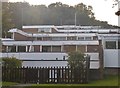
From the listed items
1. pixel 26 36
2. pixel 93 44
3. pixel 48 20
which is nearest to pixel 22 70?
pixel 93 44

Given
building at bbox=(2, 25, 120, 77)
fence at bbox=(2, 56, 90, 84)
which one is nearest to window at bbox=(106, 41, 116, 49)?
building at bbox=(2, 25, 120, 77)

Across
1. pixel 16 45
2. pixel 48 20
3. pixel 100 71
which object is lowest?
pixel 100 71

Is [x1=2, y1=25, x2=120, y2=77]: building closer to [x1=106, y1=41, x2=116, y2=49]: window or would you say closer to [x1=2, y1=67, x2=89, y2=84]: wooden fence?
[x1=106, y1=41, x2=116, y2=49]: window

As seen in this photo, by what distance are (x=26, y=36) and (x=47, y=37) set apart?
323 centimetres

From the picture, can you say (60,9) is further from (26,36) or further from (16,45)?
(16,45)

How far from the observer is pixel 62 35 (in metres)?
53.3

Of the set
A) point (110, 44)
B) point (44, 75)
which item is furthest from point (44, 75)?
point (110, 44)

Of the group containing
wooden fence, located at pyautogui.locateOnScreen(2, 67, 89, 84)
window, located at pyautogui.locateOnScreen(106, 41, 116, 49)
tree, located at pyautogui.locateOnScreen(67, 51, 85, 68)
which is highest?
window, located at pyautogui.locateOnScreen(106, 41, 116, 49)

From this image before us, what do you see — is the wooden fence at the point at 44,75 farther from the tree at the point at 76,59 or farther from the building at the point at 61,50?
the building at the point at 61,50

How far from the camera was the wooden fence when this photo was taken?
24375mm

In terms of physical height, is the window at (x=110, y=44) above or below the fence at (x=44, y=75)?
above

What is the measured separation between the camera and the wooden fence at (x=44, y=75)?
24375 mm

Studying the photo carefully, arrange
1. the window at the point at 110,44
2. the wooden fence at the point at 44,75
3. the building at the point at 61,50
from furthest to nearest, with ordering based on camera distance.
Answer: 1. the window at the point at 110,44
2. the building at the point at 61,50
3. the wooden fence at the point at 44,75

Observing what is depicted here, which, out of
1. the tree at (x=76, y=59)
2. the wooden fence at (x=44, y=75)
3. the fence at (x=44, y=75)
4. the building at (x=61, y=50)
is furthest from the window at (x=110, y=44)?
the wooden fence at (x=44, y=75)
